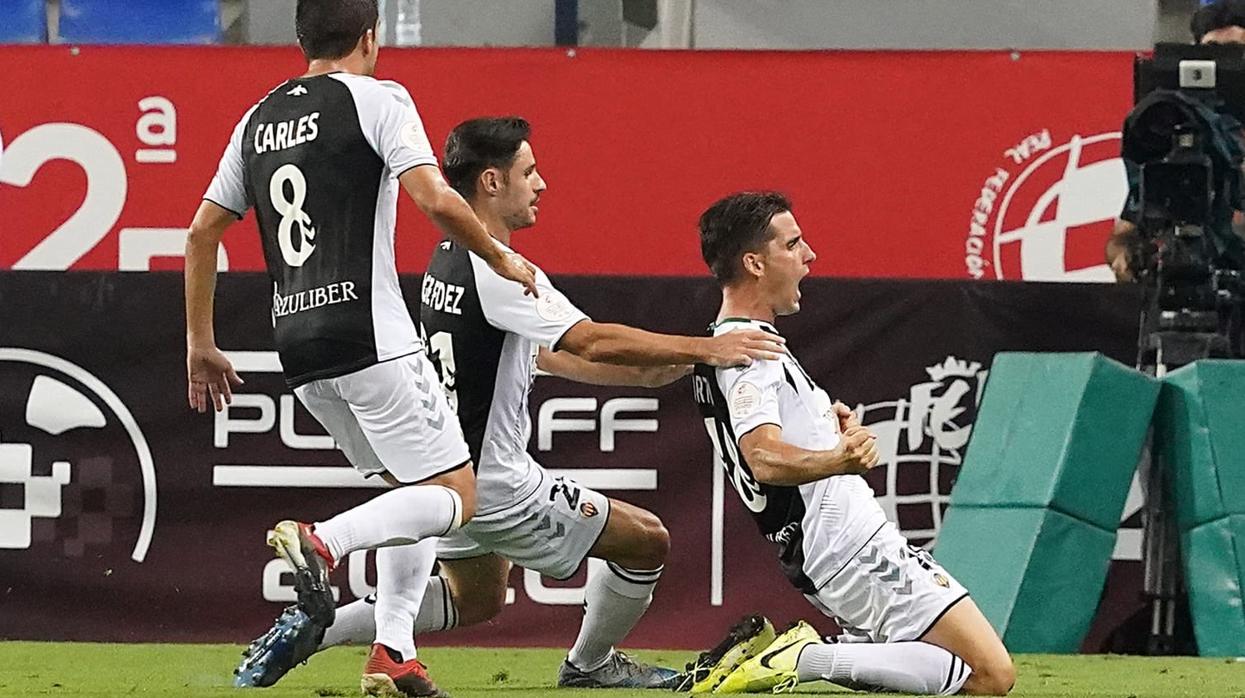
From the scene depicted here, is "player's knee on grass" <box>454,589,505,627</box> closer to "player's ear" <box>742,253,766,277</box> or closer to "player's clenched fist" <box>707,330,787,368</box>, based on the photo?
"player's clenched fist" <box>707,330,787,368</box>

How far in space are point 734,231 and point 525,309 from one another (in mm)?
612

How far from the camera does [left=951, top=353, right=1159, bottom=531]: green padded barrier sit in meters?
8.28

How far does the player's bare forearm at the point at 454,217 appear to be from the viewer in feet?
17.3

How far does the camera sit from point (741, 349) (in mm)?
5723

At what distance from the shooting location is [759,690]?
5.78m

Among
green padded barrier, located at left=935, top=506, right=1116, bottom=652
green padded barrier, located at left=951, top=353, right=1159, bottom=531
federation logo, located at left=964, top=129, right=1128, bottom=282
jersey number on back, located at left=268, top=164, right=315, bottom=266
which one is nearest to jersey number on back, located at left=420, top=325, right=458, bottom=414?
jersey number on back, located at left=268, top=164, right=315, bottom=266

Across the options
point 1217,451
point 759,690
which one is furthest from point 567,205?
point 759,690

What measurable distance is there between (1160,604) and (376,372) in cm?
408

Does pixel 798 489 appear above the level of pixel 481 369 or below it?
below

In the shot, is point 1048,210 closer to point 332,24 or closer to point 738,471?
point 738,471

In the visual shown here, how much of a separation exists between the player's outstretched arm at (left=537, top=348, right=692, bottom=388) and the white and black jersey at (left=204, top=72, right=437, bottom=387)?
84 cm

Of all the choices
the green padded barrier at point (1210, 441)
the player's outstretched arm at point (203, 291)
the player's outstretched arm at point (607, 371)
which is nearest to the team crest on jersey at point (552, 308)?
the player's outstretched arm at point (607, 371)

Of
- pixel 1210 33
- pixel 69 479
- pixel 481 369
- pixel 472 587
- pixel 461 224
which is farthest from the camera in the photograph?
pixel 1210 33

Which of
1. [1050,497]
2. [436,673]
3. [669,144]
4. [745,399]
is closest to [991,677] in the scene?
[745,399]
